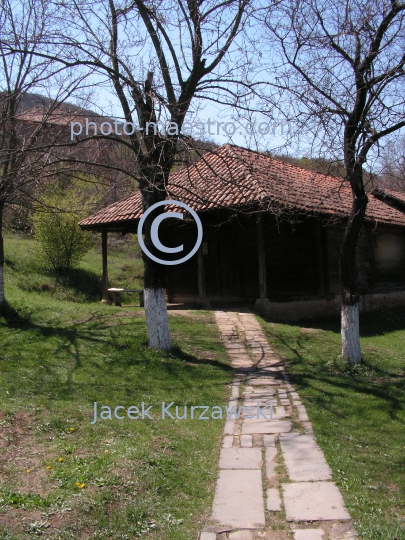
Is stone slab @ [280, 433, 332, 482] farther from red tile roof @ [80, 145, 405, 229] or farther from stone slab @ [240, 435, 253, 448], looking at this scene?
red tile roof @ [80, 145, 405, 229]

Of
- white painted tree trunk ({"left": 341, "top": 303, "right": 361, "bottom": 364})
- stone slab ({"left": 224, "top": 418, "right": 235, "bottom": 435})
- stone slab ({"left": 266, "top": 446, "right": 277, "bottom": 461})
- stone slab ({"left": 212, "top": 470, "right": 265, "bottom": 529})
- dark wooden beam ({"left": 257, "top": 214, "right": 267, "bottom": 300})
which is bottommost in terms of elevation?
stone slab ({"left": 224, "top": 418, "right": 235, "bottom": 435})

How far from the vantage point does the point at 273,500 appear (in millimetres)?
3977

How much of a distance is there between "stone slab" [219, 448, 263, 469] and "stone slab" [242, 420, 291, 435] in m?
0.51

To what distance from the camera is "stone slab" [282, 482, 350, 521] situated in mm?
3703

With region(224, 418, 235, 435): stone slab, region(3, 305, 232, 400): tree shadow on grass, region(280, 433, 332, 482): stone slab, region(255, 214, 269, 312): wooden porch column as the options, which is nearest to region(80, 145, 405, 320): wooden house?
region(255, 214, 269, 312): wooden porch column

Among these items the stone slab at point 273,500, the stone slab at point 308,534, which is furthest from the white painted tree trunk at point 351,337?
the stone slab at point 308,534

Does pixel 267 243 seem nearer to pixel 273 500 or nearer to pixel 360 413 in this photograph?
pixel 360 413

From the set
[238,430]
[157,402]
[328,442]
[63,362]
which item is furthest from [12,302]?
[328,442]

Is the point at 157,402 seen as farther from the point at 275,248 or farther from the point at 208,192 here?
the point at 275,248

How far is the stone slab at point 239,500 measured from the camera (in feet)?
12.1

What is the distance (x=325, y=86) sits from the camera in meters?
8.41

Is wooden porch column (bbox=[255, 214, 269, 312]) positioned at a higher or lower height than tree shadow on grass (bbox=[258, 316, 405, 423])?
higher

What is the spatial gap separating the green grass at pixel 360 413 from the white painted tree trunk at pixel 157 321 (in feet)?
6.79

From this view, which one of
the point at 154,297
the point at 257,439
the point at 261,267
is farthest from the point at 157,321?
the point at 261,267
